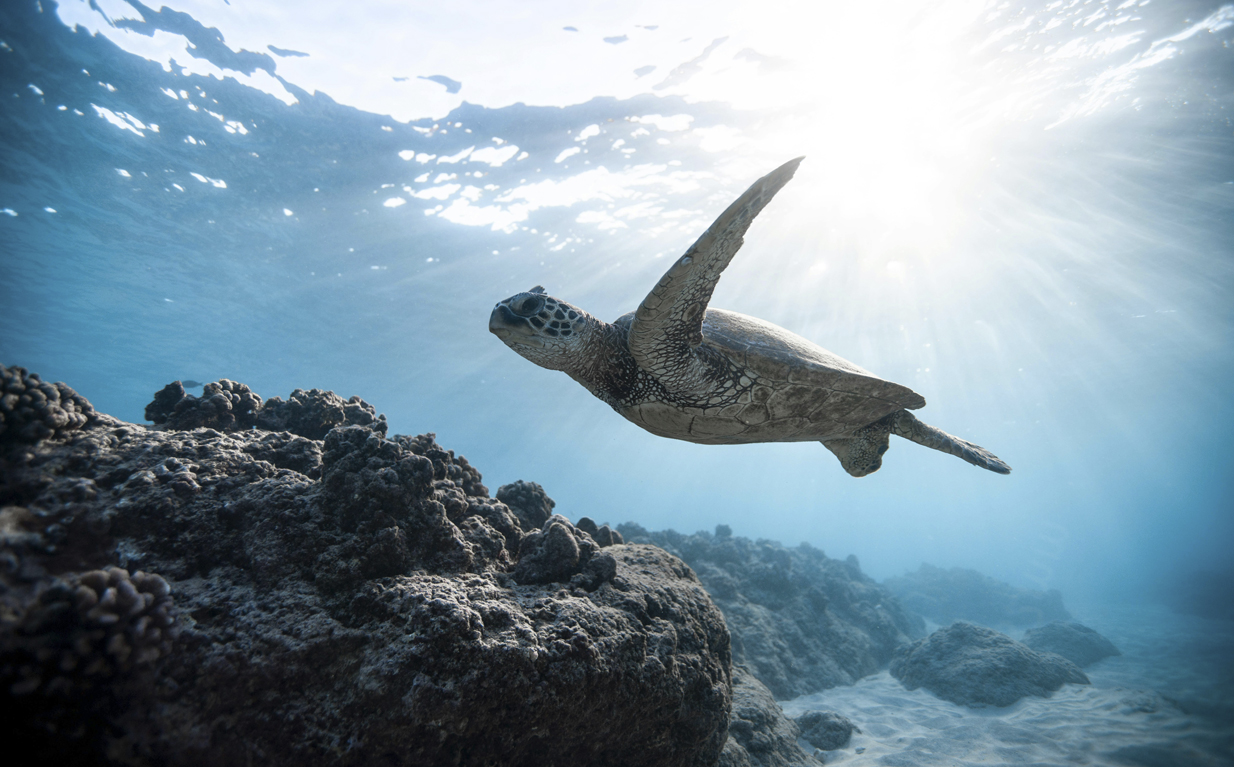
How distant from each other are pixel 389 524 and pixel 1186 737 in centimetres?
1050

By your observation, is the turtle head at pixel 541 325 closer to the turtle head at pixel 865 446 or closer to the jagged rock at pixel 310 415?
the jagged rock at pixel 310 415

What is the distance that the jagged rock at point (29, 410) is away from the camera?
1.61 metres

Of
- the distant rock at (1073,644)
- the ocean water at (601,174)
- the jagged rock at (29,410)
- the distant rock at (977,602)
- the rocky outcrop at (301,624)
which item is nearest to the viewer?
the rocky outcrop at (301,624)

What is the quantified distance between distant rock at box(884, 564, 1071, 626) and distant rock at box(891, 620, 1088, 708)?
42.8 feet

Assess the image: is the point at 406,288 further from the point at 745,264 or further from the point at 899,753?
the point at 899,753

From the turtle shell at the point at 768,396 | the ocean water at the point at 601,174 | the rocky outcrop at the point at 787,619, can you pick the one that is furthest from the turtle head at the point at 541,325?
the ocean water at the point at 601,174

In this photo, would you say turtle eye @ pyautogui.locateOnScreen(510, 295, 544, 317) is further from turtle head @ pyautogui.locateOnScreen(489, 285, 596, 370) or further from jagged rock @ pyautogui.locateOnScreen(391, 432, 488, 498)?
jagged rock @ pyautogui.locateOnScreen(391, 432, 488, 498)

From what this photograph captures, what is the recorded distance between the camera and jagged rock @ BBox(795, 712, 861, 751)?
549 centimetres

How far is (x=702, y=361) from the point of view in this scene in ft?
9.60

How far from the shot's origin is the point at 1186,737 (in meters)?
5.66

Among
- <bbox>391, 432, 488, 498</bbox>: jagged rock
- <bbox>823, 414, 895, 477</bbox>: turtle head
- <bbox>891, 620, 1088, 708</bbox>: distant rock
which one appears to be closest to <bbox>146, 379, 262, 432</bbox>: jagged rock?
<bbox>391, 432, 488, 498</bbox>: jagged rock

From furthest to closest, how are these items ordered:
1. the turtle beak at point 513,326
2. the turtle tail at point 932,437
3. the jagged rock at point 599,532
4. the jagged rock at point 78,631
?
the jagged rock at point 599,532
the turtle tail at point 932,437
the turtle beak at point 513,326
the jagged rock at point 78,631

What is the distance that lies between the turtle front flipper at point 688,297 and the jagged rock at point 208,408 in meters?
2.90

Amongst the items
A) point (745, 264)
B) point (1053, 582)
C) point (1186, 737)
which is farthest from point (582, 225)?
point (1053, 582)
